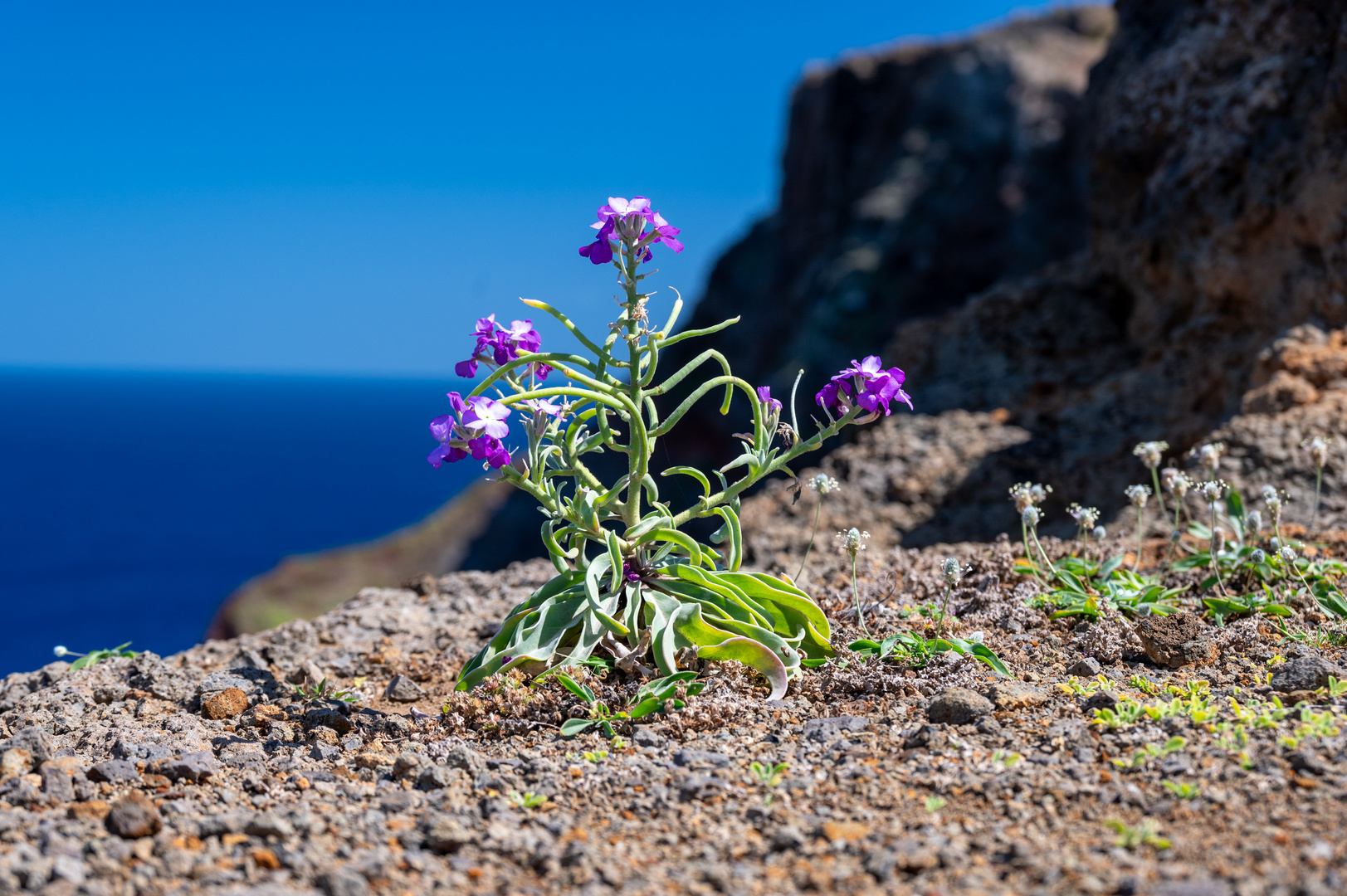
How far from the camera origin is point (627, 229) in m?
2.78

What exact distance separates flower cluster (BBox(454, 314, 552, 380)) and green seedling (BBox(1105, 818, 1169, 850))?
1.89 meters

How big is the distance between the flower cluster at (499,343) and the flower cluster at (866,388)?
86 cm

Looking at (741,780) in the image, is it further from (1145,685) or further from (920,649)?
(1145,685)

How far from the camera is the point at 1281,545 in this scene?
134 inches

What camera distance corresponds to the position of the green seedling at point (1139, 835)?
5.86 ft

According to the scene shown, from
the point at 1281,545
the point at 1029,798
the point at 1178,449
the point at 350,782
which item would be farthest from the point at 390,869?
the point at 1178,449

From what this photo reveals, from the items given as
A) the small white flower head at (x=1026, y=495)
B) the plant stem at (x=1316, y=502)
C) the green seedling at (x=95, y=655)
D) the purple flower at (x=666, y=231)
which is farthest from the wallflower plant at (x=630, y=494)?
the plant stem at (x=1316, y=502)

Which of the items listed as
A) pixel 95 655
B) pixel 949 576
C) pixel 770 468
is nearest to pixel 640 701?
pixel 770 468

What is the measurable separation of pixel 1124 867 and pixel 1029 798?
1.06 ft

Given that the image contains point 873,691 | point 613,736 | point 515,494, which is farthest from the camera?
point 515,494

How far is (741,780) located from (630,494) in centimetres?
108

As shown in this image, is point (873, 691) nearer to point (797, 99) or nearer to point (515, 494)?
point (515, 494)

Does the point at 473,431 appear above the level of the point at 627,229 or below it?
below

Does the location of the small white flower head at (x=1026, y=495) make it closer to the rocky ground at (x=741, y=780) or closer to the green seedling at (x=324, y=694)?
the rocky ground at (x=741, y=780)
